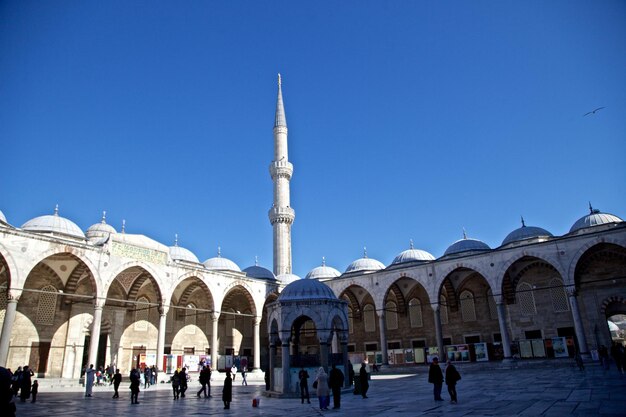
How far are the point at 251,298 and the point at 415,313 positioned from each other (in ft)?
36.2

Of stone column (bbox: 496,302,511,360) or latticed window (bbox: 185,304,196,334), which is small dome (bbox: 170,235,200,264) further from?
stone column (bbox: 496,302,511,360)

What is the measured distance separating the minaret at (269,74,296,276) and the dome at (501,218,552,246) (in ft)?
52.9

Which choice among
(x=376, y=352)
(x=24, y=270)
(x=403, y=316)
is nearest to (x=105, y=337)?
(x=24, y=270)

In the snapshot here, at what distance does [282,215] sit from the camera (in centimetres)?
3497

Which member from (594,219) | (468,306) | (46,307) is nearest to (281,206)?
(468,306)

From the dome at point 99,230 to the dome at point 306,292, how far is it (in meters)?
18.3

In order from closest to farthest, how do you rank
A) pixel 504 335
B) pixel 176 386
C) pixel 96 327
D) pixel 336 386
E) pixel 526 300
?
pixel 336 386 → pixel 176 386 → pixel 96 327 → pixel 504 335 → pixel 526 300

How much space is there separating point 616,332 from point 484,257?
110 feet

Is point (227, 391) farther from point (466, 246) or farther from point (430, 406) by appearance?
point (466, 246)

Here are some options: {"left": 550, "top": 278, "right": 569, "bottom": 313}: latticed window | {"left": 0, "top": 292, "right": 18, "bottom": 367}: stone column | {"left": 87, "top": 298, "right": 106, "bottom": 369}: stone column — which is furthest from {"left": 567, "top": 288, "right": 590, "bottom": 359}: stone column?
{"left": 0, "top": 292, "right": 18, "bottom": 367}: stone column

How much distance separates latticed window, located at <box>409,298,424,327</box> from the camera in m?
29.1

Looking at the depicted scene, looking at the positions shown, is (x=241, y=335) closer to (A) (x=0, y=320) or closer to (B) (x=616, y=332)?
(A) (x=0, y=320)

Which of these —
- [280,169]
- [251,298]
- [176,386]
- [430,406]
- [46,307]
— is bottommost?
[430,406]

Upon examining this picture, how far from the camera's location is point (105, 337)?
24.0 meters
